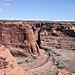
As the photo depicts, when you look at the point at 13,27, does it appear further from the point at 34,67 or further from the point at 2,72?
the point at 2,72

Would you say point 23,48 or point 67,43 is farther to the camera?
point 67,43

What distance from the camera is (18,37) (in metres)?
57.8

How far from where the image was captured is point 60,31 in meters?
97.7

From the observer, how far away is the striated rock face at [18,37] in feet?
186

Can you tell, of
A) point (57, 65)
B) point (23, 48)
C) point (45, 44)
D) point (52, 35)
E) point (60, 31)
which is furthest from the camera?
point (60, 31)

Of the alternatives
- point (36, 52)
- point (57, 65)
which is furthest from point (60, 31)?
point (57, 65)

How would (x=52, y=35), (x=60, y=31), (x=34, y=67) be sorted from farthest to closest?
(x=60, y=31) → (x=52, y=35) → (x=34, y=67)

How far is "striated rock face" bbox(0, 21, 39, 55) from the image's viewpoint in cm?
5658

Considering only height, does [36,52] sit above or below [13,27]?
below

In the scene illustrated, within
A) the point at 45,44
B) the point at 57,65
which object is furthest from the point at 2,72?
the point at 45,44

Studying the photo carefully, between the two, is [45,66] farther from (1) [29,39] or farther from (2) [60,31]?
(2) [60,31]

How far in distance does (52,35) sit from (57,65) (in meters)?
41.0

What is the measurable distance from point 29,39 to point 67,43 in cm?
2955

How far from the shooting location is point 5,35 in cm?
5697
